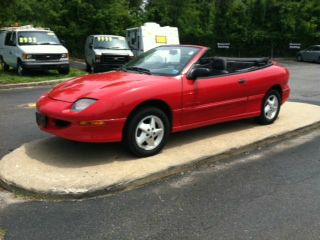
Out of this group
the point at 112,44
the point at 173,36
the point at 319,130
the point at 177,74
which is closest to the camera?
the point at 177,74

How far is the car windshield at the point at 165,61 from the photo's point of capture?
6.64 m

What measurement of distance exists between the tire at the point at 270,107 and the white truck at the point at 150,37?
16045mm

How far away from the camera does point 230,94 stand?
705 cm

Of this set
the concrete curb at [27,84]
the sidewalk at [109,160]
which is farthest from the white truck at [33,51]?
the sidewalk at [109,160]

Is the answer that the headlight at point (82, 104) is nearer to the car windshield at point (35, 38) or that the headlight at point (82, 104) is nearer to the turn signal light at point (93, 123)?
the turn signal light at point (93, 123)

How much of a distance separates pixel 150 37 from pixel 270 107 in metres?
16.6

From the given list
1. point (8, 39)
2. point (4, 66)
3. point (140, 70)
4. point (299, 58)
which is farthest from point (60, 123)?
point (299, 58)

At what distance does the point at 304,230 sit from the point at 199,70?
2905mm

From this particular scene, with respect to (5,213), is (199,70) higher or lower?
higher

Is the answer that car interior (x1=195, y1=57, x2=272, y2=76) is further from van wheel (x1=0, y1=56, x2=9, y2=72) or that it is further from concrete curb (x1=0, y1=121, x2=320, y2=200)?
van wheel (x1=0, y1=56, x2=9, y2=72)

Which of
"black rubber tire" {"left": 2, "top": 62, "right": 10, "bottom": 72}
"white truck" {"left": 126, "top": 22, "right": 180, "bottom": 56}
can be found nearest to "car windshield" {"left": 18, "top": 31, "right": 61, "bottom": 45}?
"black rubber tire" {"left": 2, "top": 62, "right": 10, "bottom": 72}

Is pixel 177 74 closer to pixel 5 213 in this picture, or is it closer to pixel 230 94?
pixel 230 94

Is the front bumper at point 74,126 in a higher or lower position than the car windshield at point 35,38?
lower

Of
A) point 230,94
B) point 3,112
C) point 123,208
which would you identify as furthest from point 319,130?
point 3,112
